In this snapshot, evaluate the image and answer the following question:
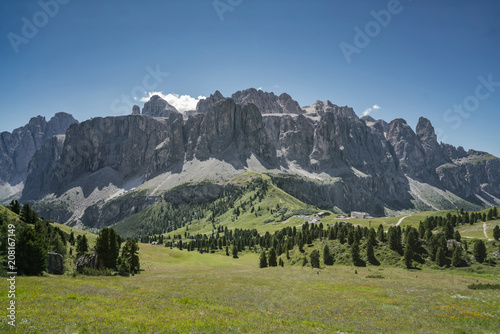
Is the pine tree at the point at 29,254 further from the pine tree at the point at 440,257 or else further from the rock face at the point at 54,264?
the pine tree at the point at 440,257

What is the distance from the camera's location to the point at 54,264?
4894 centimetres

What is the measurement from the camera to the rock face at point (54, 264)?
48125mm

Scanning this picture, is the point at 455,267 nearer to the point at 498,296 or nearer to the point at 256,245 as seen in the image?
the point at 498,296

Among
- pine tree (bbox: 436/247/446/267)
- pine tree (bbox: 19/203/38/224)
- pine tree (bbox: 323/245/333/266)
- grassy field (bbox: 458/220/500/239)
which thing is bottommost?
pine tree (bbox: 323/245/333/266)

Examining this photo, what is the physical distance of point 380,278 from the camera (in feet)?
181

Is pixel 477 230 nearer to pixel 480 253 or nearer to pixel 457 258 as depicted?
pixel 480 253

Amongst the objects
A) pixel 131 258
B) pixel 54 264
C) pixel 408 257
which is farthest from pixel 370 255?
pixel 54 264

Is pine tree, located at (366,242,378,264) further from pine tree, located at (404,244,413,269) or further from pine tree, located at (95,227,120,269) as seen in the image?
pine tree, located at (95,227,120,269)

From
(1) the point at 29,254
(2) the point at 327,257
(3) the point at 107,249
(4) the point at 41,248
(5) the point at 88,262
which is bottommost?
(2) the point at 327,257

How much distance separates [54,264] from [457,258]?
297ft

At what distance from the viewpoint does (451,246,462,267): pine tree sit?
6850 centimetres

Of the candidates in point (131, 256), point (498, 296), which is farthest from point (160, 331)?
point (131, 256)

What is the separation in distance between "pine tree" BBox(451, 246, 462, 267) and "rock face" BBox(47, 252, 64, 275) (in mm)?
88679

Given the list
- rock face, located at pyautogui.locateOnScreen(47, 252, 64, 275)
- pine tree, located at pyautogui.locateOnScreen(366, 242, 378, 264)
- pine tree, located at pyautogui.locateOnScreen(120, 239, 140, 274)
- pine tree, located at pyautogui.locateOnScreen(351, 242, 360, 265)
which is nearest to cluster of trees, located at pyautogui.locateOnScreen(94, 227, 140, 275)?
pine tree, located at pyautogui.locateOnScreen(120, 239, 140, 274)
